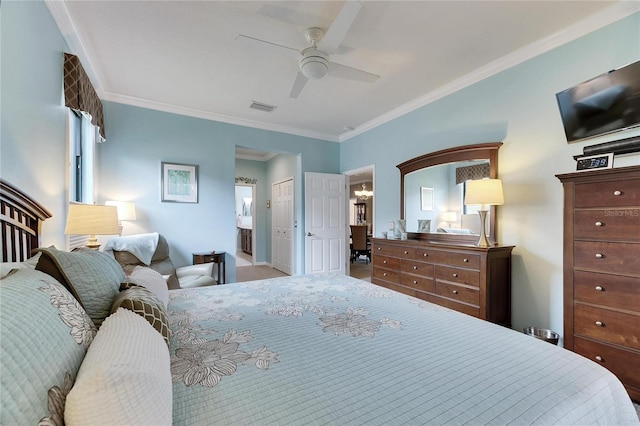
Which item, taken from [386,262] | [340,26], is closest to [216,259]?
[386,262]

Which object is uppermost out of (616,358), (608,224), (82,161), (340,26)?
(340,26)

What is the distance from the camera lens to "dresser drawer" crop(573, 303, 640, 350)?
1709mm

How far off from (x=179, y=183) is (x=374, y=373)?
3845 millimetres

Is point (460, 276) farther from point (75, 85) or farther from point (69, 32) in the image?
point (69, 32)

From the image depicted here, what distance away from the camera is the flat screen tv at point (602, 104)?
6.52 feet

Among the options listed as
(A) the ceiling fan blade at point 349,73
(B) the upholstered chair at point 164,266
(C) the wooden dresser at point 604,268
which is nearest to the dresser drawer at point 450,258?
(C) the wooden dresser at point 604,268

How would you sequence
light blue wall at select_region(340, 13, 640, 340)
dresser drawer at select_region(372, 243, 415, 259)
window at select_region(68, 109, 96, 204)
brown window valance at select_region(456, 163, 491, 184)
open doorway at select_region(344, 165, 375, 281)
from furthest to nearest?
open doorway at select_region(344, 165, 375, 281), dresser drawer at select_region(372, 243, 415, 259), brown window valance at select_region(456, 163, 491, 184), window at select_region(68, 109, 96, 204), light blue wall at select_region(340, 13, 640, 340)

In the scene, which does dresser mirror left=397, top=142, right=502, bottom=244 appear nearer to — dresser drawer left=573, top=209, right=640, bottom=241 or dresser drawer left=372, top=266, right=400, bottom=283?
dresser drawer left=372, top=266, right=400, bottom=283

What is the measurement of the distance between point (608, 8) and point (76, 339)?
3541mm

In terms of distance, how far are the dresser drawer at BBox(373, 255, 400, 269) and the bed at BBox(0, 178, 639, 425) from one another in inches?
79.9

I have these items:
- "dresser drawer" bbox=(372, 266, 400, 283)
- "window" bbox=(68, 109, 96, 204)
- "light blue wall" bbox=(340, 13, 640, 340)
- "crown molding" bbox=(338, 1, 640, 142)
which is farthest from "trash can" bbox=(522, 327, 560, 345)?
"window" bbox=(68, 109, 96, 204)

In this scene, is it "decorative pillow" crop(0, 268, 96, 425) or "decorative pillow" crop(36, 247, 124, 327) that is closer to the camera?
"decorative pillow" crop(0, 268, 96, 425)

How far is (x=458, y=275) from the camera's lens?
270 centimetres

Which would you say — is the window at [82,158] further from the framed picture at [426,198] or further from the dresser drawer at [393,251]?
the framed picture at [426,198]
